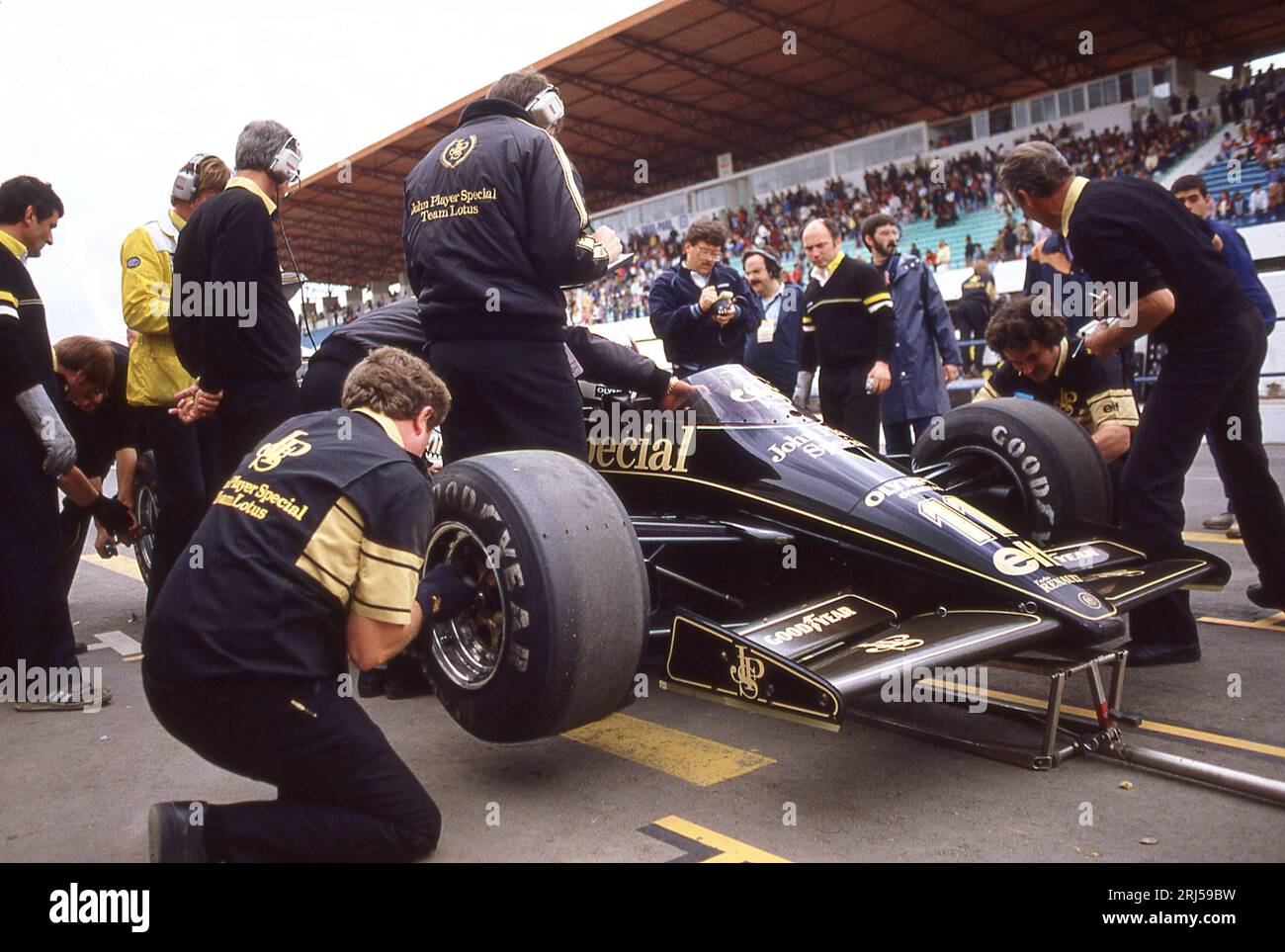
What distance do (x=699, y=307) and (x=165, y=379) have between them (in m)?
2.61

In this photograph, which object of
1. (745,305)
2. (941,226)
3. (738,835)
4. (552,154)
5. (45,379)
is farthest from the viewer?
(941,226)

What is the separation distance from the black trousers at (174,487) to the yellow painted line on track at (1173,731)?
10.3 ft

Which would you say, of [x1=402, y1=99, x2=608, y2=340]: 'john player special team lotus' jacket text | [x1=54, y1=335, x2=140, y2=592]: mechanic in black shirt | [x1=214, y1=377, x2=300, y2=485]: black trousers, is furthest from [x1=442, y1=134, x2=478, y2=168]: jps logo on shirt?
[x1=54, y1=335, x2=140, y2=592]: mechanic in black shirt

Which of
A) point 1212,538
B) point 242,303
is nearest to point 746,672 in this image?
point 242,303

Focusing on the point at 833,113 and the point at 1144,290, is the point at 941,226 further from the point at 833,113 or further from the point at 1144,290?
the point at 1144,290

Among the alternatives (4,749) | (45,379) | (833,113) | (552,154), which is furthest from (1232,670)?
(833,113)

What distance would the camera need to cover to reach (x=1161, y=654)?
3.93 m

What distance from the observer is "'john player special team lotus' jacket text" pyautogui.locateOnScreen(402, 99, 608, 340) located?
11.3ft

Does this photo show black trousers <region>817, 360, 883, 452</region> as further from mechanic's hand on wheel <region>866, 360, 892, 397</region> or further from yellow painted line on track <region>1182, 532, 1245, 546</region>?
yellow painted line on track <region>1182, 532, 1245, 546</region>

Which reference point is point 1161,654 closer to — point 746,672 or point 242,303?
point 746,672

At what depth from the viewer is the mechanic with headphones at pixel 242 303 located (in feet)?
13.2

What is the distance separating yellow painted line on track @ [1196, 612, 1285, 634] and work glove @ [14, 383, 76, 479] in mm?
4637

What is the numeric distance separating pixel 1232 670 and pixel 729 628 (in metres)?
2.13
